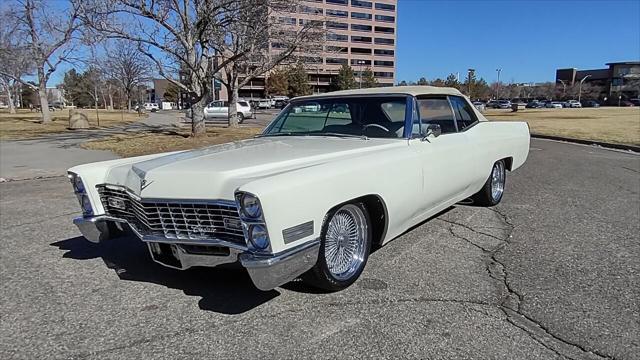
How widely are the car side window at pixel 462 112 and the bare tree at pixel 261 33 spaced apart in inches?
382

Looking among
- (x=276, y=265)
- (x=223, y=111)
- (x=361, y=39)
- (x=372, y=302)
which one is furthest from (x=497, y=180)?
(x=361, y=39)

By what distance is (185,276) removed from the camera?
151 inches

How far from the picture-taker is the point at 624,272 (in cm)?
382

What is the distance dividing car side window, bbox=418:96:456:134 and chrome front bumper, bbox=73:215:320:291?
221 centimetres

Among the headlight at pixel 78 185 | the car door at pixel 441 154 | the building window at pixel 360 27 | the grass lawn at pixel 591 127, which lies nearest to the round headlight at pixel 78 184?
the headlight at pixel 78 185

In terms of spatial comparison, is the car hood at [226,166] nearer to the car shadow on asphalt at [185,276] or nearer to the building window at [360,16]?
the car shadow on asphalt at [185,276]

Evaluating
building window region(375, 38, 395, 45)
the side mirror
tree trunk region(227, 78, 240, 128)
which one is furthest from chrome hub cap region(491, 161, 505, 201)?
building window region(375, 38, 395, 45)

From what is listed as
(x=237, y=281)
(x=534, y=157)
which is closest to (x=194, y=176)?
(x=237, y=281)

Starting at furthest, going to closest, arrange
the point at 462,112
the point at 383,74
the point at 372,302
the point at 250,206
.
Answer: the point at 383,74 < the point at 462,112 < the point at 372,302 < the point at 250,206

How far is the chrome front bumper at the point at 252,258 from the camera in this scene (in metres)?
2.71

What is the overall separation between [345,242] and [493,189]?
134 inches

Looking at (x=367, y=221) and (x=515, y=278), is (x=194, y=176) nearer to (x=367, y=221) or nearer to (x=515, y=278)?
(x=367, y=221)

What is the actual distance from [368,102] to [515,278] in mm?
2092

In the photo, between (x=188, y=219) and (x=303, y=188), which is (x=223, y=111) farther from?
(x=303, y=188)
